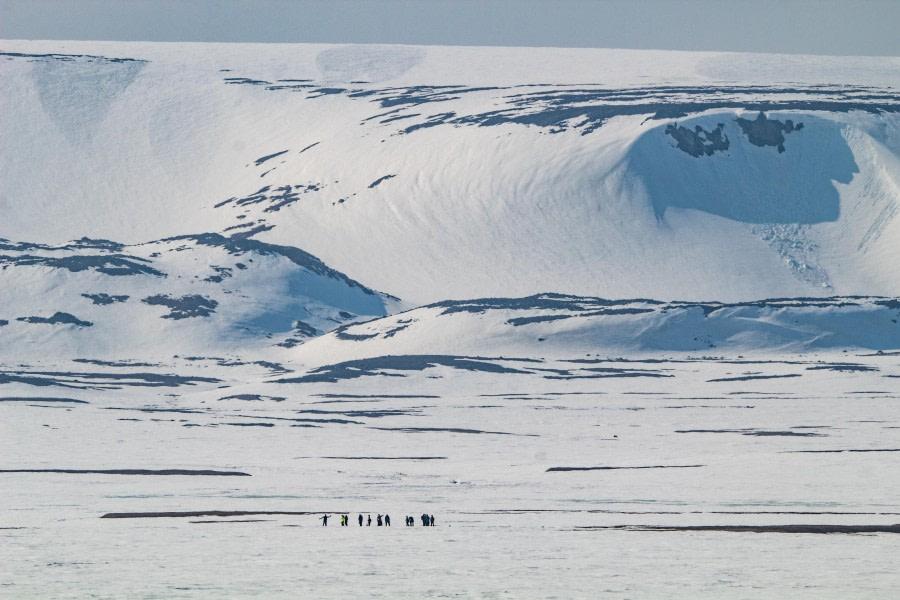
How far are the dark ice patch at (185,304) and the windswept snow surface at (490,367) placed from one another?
35 centimetres

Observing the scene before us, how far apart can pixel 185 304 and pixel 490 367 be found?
42.9 metres

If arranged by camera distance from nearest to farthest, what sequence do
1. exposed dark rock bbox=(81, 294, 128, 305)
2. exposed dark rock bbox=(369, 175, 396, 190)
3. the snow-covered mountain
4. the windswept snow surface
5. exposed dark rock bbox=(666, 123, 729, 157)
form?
the windswept snow surface, exposed dark rock bbox=(81, 294, 128, 305), the snow-covered mountain, exposed dark rock bbox=(666, 123, 729, 157), exposed dark rock bbox=(369, 175, 396, 190)

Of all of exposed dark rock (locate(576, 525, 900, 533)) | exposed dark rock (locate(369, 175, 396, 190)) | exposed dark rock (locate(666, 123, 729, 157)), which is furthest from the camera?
exposed dark rock (locate(369, 175, 396, 190))

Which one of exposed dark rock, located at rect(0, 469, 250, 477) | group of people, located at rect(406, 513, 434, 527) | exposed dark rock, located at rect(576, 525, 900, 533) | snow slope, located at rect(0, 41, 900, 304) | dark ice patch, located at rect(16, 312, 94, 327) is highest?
snow slope, located at rect(0, 41, 900, 304)

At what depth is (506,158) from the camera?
583ft

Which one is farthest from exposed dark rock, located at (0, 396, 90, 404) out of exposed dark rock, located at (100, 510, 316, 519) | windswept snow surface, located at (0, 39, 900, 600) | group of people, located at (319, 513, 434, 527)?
group of people, located at (319, 513, 434, 527)

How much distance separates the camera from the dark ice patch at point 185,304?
141125 mm

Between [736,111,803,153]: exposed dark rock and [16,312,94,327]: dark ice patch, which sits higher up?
[736,111,803,153]: exposed dark rock

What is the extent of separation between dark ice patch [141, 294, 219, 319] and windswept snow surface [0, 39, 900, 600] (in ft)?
1.14

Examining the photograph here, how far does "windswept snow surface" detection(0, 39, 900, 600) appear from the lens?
3541 centimetres

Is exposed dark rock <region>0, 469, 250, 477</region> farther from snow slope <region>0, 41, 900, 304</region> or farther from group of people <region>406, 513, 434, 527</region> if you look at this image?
snow slope <region>0, 41, 900, 304</region>

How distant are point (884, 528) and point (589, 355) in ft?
279

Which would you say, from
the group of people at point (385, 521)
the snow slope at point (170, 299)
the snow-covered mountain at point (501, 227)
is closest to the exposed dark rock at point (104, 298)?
the snow slope at point (170, 299)

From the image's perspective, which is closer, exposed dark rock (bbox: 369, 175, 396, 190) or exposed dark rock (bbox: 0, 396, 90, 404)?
exposed dark rock (bbox: 0, 396, 90, 404)
